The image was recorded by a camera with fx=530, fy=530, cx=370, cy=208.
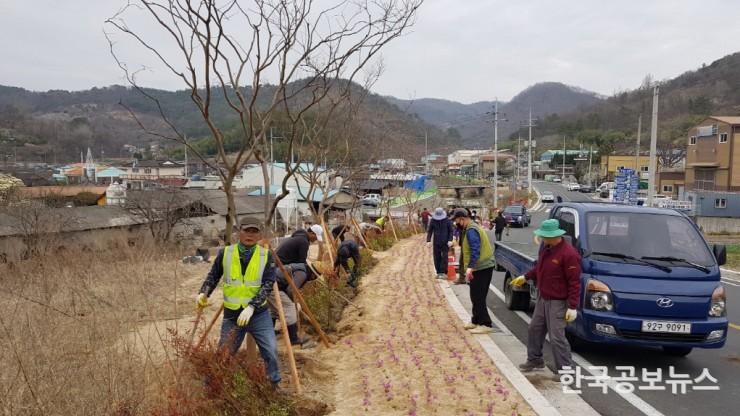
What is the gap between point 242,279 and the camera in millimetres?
4516

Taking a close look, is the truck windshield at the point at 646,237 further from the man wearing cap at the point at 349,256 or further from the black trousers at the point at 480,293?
the man wearing cap at the point at 349,256

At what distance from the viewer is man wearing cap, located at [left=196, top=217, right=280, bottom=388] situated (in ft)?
14.8

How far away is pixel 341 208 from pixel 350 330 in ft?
102

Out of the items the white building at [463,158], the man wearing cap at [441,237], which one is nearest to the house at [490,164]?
the white building at [463,158]

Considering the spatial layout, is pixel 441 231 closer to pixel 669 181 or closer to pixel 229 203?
pixel 229 203

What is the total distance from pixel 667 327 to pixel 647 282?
47 centimetres

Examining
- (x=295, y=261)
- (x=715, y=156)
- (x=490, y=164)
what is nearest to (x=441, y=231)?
(x=295, y=261)

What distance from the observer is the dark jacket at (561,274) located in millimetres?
5059

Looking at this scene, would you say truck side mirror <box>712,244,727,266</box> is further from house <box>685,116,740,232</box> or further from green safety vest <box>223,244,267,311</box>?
house <box>685,116,740,232</box>

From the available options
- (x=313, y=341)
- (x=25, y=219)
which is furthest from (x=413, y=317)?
(x=25, y=219)

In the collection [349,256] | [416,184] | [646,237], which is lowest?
[349,256]

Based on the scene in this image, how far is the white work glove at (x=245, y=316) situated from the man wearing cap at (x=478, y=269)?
319 cm

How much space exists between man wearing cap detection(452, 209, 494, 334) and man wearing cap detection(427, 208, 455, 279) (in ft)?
13.3

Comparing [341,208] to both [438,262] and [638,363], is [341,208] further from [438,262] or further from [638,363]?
[638,363]
